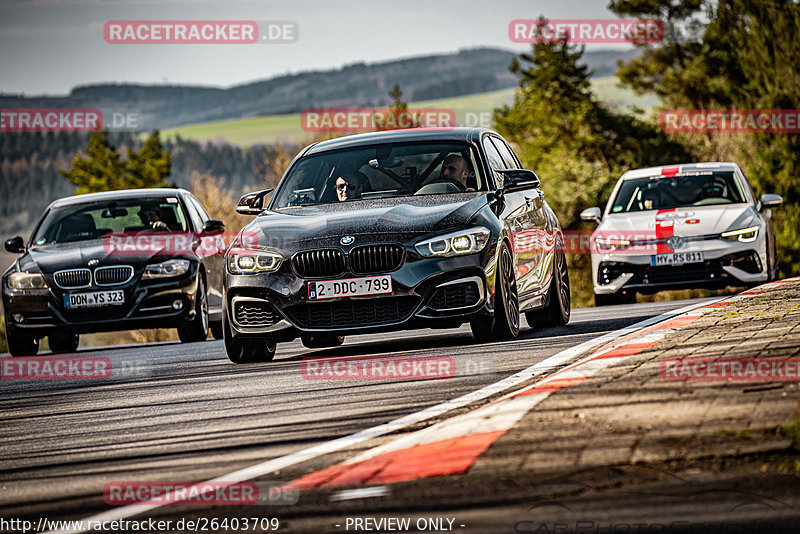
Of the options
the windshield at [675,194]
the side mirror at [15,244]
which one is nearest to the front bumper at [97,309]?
the side mirror at [15,244]

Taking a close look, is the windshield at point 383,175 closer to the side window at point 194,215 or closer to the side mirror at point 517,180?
the side mirror at point 517,180

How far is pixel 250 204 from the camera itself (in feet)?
38.7

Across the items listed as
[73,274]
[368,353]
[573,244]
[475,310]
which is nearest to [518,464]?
[475,310]

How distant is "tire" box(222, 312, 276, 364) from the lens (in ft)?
35.0

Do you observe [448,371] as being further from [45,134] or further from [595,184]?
[45,134]

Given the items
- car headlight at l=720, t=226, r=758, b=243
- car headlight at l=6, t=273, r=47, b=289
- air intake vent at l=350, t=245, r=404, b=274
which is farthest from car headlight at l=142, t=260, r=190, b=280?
car headlight at l=720, t=226, r=758, b=243

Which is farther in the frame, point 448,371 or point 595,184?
point 595,184

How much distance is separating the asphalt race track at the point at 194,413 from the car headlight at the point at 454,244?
76 cm

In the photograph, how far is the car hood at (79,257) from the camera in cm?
1470

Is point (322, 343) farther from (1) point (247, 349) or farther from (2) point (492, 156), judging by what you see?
(2) point (492, 156)

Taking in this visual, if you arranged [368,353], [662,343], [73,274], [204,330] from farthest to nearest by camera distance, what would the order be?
[204,330] < [73,274] < [368,353] < [662,343]

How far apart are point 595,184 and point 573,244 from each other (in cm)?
351

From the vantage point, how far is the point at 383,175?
11.4 m

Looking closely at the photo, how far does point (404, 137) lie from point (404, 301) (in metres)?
2.31
